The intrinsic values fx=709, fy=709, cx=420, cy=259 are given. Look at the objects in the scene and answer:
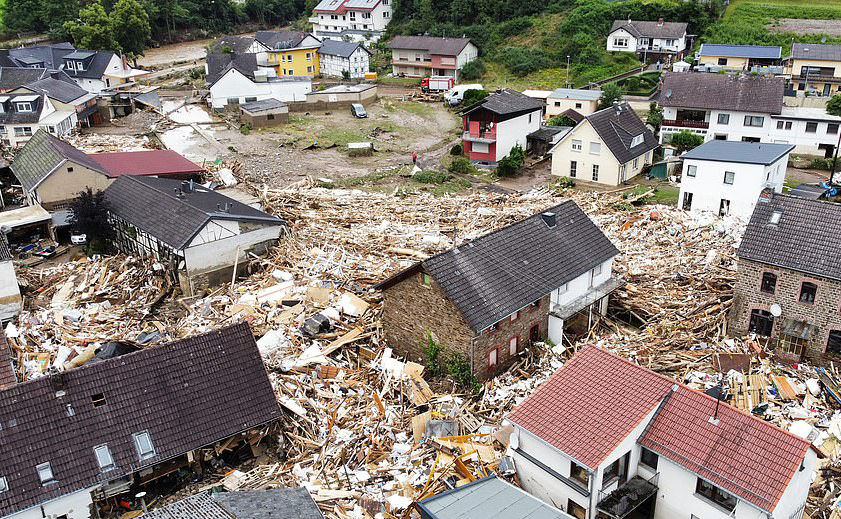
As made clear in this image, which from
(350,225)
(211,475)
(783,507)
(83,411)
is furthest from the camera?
(350,225)

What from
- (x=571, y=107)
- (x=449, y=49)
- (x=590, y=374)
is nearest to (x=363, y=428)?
(x=590, y=374)

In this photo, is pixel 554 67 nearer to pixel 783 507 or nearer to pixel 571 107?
pixel 571 107

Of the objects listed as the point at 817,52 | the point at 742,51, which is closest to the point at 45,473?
the point at 817,52

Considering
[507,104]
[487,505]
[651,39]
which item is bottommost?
[487,505]

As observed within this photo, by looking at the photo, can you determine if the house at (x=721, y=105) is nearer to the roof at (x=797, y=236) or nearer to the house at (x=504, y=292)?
the roof at (x=797, y=236)

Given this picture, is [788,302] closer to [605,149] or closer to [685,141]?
[605,149]

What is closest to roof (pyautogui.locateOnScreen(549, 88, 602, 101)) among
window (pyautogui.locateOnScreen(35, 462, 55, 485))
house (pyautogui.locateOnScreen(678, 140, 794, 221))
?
house (pyautogui.locateOnScreen(678, 140, 794, 221))
